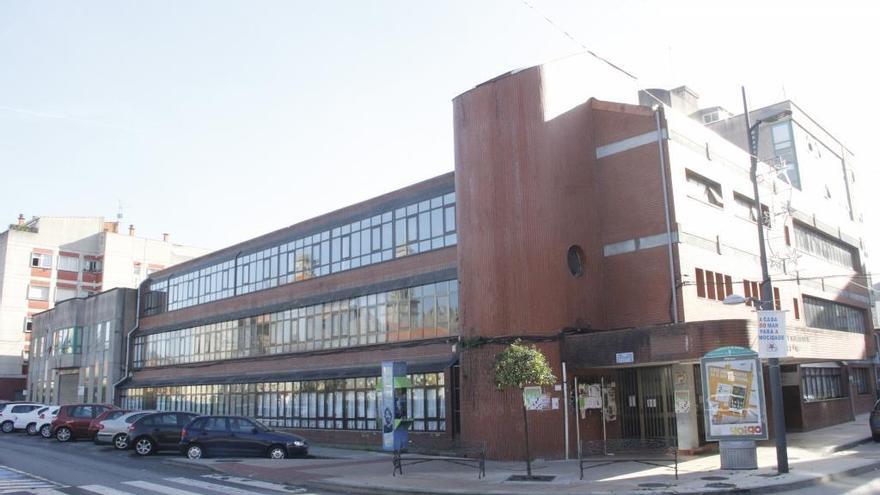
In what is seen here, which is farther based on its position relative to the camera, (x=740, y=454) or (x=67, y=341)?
(x=67, y=341)

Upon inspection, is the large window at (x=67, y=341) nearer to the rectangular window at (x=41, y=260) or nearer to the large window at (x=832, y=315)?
the rectangular window at (x=41, y=260)

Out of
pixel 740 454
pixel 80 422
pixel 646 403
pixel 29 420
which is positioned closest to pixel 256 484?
pixel 740 454

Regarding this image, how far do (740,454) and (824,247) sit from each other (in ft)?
86.4

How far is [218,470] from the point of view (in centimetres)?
2072

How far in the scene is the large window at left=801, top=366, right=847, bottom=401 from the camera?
104 ft

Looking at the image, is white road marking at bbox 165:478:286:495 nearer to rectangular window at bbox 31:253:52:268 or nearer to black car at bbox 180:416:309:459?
black car at bbox 180:416:309:459

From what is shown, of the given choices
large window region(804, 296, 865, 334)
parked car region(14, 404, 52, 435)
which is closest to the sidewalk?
large window region(804, 296, 865, 334)

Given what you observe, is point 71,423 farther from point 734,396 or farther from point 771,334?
point 771,334

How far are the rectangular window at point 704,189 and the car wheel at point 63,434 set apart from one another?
27.2 metres

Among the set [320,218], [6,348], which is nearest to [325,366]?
[320,218]

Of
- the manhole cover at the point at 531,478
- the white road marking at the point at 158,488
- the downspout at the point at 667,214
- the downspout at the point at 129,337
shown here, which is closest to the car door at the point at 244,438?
the white road marking at the point at 158,488

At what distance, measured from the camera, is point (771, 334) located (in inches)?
695

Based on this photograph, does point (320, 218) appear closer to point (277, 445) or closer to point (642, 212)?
point (277, 445)

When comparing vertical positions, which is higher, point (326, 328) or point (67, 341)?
point (67, 341)
